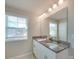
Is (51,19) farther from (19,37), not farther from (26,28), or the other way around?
(19,37)

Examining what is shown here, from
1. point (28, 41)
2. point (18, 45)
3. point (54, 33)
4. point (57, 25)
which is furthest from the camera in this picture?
point (28, 41)

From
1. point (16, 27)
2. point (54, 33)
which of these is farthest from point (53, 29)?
point (16, 27)

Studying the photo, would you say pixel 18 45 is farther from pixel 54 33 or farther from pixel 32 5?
pixel 32 5

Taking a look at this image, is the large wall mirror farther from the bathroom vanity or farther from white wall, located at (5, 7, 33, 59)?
white wall, located at (5, 7, 33, 59)

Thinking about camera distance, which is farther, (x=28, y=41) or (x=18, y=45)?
(x=28, y=41)

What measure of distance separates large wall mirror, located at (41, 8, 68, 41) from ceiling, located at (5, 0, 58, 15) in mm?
516

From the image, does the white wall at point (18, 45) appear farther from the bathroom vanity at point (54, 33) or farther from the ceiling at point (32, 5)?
the bathroom vanity at point (54, 33)

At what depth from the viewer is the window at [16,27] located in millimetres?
2924

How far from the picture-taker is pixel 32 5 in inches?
125

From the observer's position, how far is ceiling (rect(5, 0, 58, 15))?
8.98 feet

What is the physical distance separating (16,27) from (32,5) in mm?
1018

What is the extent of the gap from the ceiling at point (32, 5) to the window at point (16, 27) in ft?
1.39

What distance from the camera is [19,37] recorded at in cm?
324
